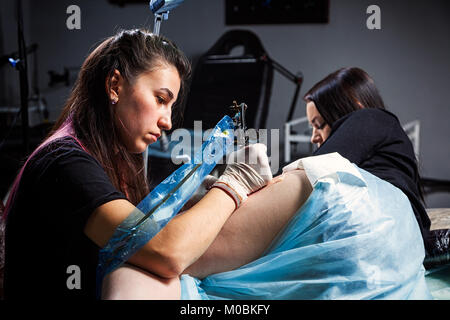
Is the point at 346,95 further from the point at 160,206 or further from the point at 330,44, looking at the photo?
the point at 330,44

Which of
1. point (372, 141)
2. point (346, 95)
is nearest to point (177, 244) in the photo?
point (372, 141)

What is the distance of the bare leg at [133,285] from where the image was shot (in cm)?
72

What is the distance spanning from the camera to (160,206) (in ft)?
2.60

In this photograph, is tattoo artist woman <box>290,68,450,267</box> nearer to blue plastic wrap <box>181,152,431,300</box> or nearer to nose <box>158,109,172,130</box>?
blue plastic wrap <box>181,152,431,300</box>

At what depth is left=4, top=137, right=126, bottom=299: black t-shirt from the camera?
750mm

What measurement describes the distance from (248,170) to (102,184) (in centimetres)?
32

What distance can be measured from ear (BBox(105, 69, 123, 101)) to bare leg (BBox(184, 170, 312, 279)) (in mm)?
347

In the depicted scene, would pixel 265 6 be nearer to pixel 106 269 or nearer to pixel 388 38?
pixel 388 38

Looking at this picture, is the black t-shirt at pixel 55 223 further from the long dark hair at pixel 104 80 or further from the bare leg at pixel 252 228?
the bare leg at pixel 252 228

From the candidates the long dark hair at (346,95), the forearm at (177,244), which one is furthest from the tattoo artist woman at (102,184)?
the long dark hair at (346,95)

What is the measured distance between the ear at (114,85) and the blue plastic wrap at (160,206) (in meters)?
0.21

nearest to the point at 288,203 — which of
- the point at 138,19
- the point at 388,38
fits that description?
the point at 388,38

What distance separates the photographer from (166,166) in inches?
108
